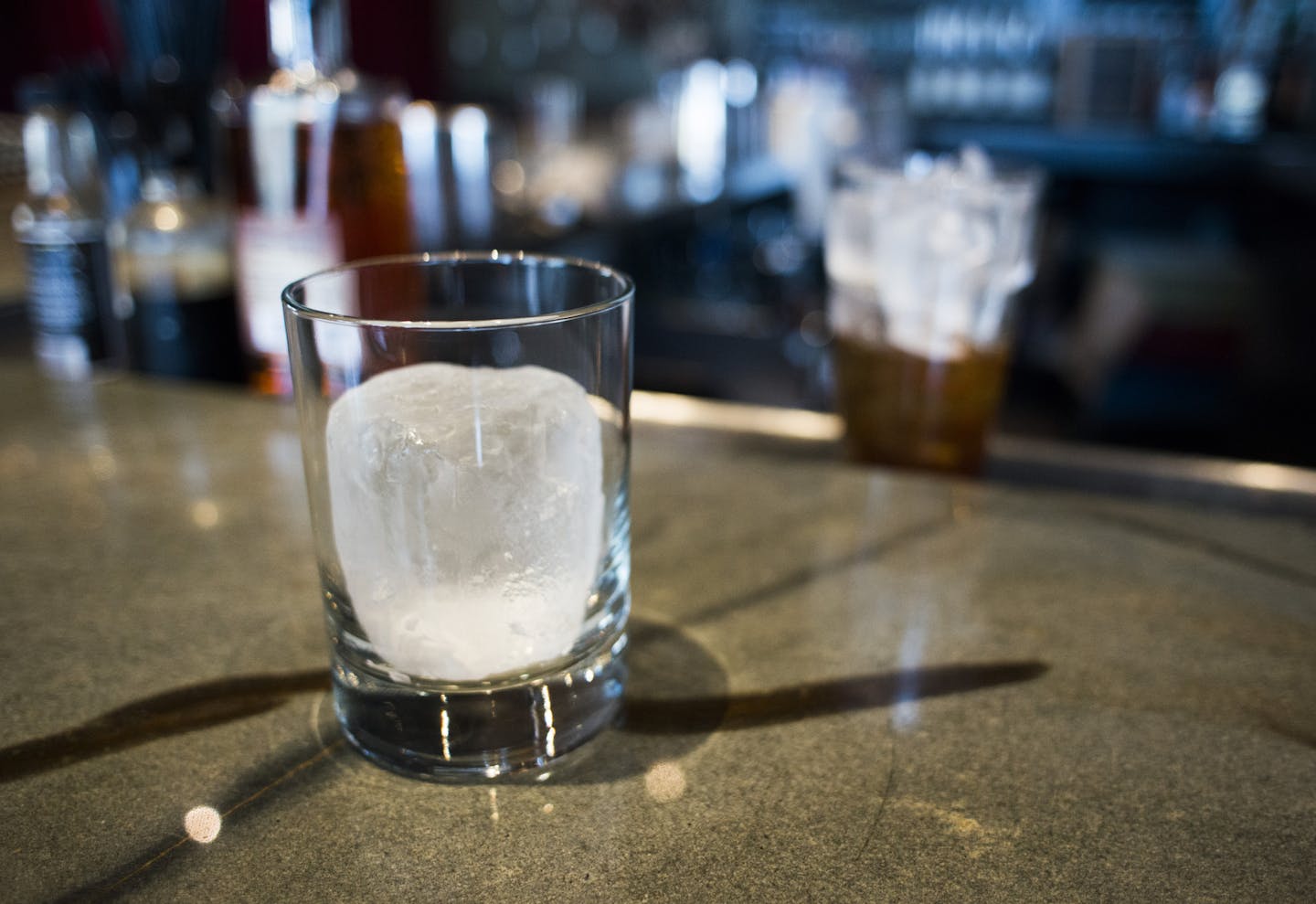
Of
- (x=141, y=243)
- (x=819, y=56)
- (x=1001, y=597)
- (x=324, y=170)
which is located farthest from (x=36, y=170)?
(x=819, y=56)

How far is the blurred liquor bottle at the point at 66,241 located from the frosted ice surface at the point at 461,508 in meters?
0.63

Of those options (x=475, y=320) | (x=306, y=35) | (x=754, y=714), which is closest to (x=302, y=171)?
(x=306, y=35)

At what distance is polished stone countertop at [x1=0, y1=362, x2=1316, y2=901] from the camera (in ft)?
1.11

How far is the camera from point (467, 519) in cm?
34

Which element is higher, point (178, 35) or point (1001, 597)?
point (178, 35)

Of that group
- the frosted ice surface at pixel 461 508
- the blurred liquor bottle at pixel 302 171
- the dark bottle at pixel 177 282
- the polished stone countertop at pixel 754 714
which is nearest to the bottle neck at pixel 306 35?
the blurred liquor bottle at pixel 302 171

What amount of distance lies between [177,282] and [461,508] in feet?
2.00

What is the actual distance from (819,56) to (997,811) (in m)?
3.80

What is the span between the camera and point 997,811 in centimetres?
37

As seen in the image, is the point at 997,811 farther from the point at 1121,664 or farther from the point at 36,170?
the point at 36,170

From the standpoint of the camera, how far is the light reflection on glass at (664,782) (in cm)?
37

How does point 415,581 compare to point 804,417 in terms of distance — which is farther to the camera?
point 804,417

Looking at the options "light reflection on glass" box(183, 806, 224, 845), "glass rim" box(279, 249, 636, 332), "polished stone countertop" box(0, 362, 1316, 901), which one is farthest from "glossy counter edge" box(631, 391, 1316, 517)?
"light reflection on glass" box(183, 806, 224, 845)

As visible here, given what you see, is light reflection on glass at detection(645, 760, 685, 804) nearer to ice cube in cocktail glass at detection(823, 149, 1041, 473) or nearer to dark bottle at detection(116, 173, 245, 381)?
ice cube in cocktail glass at detection(823, 149, 1041, 473)
